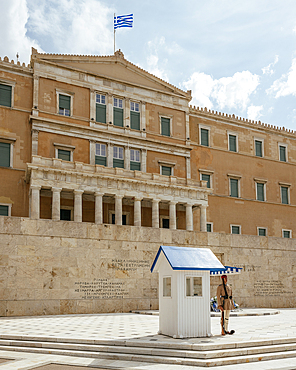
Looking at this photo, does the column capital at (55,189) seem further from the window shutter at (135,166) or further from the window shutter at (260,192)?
the window shutter at (260,192)

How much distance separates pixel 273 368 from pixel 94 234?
48.5 ft

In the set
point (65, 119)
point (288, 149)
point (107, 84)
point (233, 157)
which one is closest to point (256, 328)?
point (65, 119)

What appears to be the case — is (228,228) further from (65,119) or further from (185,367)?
(185,367)

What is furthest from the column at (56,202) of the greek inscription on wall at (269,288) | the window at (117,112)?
the greek inscription on wall at (269,288)

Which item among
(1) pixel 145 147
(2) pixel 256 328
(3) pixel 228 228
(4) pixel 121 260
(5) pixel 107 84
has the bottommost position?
(2) pixel 256 328

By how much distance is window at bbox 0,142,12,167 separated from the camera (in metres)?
32.2

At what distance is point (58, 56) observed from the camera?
3475 cm

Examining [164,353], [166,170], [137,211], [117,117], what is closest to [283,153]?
[166,170]

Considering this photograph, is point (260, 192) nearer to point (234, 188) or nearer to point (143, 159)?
point (234, 188)

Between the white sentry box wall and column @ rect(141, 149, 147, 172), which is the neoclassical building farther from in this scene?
the white sentry box wall

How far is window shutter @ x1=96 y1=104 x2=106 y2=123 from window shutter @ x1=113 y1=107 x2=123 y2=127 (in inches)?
36.8

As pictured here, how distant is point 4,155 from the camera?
32406 millimetres

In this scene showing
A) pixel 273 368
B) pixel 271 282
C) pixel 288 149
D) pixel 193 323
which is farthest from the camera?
pixel 288 149

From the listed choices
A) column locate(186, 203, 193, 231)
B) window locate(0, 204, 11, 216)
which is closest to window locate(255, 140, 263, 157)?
column locate(186, 203, 193, 231)
